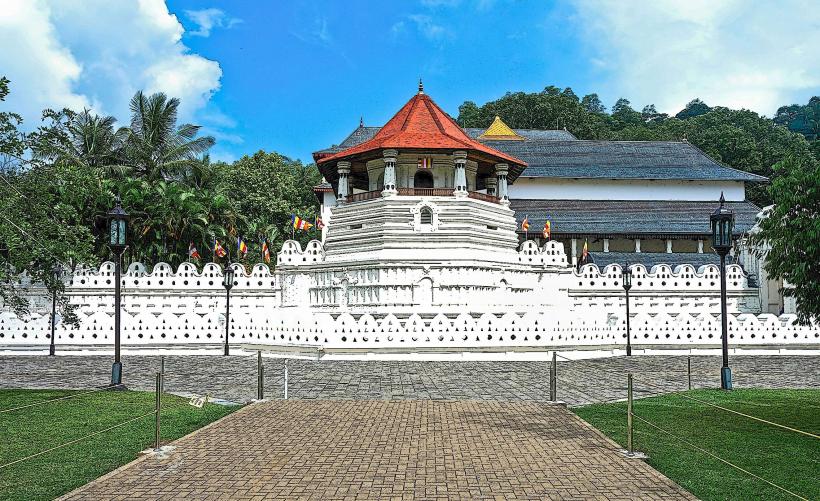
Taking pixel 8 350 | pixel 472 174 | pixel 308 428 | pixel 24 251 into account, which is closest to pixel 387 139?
pixel 472 174

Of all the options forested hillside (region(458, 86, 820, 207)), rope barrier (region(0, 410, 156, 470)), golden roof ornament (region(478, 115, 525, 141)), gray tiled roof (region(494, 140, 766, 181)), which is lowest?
rope barrier (region(0, 410, 156, 470))

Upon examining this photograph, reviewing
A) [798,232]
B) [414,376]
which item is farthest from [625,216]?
[798,232]

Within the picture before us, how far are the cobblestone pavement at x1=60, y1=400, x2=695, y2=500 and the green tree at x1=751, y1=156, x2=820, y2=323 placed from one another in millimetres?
3564

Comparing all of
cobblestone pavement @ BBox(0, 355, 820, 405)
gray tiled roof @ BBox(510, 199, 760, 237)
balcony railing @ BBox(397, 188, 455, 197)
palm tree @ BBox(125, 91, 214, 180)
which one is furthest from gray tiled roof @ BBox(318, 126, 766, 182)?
cobblestone pavement @ BBox(0, 355, 820, 405)

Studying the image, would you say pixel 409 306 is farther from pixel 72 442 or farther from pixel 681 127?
pixel 681 127

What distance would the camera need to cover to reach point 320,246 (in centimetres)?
3238

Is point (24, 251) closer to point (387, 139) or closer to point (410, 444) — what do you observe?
point (410, 444)

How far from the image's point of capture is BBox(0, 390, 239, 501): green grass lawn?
23.4ft

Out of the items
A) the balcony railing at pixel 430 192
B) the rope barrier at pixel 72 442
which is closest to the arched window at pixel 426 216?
the balcony railing at pixel 430 192

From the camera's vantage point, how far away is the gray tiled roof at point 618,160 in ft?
157

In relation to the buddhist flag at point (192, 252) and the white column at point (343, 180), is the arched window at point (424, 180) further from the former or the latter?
the buddhist flag at point (192, 252)

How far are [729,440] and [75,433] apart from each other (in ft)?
28.0

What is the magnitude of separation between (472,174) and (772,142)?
54316mm

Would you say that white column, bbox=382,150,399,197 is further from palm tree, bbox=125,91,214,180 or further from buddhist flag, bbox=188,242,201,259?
palm tree, bbox=125,91,214,180
